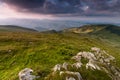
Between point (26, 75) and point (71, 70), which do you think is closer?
point (26, 75)

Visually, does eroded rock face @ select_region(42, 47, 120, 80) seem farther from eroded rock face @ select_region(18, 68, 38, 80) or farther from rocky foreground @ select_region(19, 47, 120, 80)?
eroded rock face @ select_region(18, 68, 38, 80)

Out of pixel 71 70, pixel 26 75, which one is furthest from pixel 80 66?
pixel 26 75

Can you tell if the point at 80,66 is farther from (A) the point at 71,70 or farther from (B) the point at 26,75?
(B) the point at 26,75

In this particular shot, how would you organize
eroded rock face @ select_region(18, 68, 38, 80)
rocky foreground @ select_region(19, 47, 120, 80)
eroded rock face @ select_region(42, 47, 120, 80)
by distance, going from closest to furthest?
eroded rock face @ select_region(18, 68, 38, 80)
rocky foreground @ select_region(19, 47, 120, 80)
eroded rock face @ select_region(42, 47, 120, 80)

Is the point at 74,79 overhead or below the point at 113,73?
overhead

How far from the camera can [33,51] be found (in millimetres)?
124812

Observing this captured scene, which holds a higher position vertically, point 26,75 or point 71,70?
point 26,75

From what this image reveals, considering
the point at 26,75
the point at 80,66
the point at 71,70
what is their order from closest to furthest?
the point at 26,75, the point at 71,70, the point at 80,66

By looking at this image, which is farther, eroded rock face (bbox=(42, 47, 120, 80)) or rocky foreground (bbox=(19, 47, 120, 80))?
eroded rock face (bbox=(42, 47, 120, 80))

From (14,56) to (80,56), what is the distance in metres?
41.1

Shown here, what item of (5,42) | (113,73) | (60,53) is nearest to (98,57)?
(113,73)

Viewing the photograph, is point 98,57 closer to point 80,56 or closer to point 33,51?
point 80,56

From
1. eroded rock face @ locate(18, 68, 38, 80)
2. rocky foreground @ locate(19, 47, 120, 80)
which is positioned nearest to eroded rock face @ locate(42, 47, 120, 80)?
rocky foreground @ locate(19, 47, 120, 80)

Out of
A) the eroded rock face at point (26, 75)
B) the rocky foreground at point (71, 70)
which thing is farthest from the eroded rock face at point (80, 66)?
the eroded rock face at point (26, 75)
